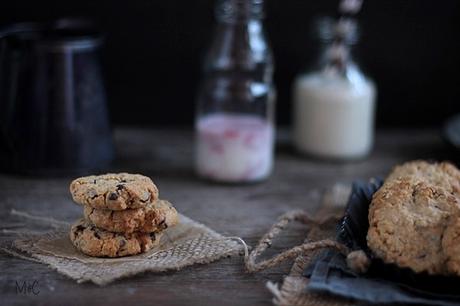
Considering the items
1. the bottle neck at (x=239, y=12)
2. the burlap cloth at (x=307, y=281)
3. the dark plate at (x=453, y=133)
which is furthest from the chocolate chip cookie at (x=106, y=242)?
the dark plate at (x=453, y=133)

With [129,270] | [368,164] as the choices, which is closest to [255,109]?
[368,164]

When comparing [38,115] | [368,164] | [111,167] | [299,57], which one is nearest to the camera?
[38,115]

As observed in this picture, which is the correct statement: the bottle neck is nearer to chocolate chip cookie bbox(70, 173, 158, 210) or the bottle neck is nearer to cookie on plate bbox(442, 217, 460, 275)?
chocolate chip cookie bbox(70, 173, 158, 210)

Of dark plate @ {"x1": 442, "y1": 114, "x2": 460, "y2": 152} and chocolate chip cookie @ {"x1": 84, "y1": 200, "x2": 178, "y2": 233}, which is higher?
chocolate chip cookie @ {"x1": 84, "y1": 200, "x2": 178, "y2": 233}

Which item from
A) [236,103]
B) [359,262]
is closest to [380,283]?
[359,262]

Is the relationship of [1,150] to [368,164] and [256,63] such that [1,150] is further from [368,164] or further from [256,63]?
[368,164]

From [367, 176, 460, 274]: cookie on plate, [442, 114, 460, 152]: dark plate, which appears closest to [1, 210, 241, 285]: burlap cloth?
[367, 176, 460, 274]: cookie on plate

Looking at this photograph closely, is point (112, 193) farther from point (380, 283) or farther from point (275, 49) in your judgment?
point (275, 49)
